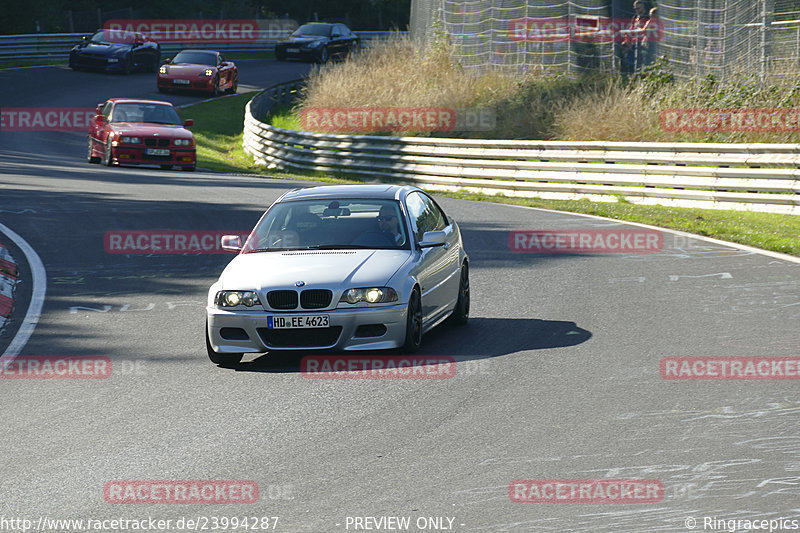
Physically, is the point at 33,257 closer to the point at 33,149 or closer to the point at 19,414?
the point at 19,414

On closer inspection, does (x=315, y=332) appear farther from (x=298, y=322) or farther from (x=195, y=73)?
(x=195, y=73)

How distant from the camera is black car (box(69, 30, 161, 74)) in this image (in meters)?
48.6

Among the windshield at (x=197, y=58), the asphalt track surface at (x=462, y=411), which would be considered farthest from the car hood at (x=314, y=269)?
the windshield at (x=197, y=58)

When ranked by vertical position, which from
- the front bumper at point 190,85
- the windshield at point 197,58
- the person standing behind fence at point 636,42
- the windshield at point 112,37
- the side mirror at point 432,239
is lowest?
the front bumper at point 190,85

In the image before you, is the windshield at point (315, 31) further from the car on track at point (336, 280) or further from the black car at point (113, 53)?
the car on track at point (336, 280)

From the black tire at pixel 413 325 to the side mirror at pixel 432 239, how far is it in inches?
23.0

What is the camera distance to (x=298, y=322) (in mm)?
9602

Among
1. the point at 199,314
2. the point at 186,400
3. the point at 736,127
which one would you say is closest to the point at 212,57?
the point at 736,127

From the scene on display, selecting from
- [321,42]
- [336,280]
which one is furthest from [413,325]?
[321,42]

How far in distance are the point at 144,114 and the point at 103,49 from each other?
815 inches

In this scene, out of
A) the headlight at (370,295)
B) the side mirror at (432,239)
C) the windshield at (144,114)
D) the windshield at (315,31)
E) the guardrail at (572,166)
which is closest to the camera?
the headlight at (370,295)

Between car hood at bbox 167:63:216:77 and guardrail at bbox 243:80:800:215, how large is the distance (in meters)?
11.9

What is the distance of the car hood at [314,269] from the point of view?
9.73 m

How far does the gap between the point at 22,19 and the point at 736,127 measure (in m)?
41.6
